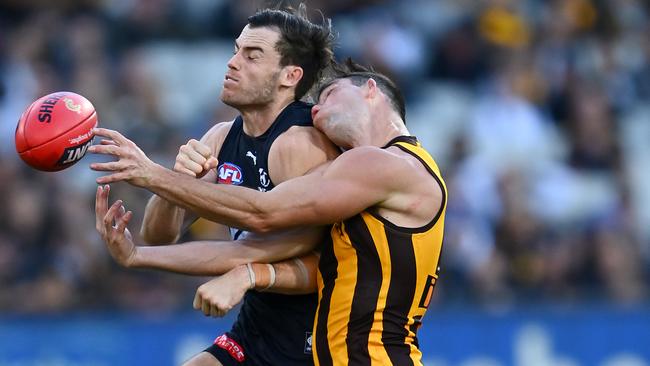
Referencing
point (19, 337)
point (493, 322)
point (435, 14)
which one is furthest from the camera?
point (435, 14)

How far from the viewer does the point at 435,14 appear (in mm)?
14359

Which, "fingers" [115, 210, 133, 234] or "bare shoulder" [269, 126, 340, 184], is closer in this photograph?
"fingers" [115, 210, 133, 234]

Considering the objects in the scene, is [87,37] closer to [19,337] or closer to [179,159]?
[19,337]

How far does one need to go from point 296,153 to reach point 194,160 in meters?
0.59

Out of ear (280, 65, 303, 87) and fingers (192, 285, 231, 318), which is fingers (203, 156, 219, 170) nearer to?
fingers (192, 285, 231, 318)

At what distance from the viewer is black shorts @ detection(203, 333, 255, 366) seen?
701 cm

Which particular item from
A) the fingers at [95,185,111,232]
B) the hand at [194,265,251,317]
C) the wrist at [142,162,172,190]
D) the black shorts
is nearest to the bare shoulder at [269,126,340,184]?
the hand at [194,265,251,317]

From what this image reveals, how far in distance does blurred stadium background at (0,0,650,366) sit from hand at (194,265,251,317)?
4129mm

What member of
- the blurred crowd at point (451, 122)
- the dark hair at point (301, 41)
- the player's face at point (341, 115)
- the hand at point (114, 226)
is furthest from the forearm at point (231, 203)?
the blurred crowd at point (451, 122)

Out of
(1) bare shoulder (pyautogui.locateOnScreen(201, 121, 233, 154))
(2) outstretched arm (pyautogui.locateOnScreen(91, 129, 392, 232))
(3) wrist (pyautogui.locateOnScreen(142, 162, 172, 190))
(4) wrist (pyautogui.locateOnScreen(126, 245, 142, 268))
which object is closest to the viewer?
(3) wrist (pyautogui.locateOnScreen(142, 162, 172, 190))

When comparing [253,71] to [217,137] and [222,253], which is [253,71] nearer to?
[217,137]

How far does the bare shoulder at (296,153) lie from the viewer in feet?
21.5

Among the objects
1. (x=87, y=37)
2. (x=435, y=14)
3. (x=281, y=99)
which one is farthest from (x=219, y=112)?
(x=281, y=99)

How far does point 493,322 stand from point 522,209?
1.44 meters
